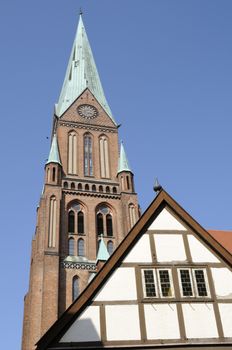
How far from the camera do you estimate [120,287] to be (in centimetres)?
1378

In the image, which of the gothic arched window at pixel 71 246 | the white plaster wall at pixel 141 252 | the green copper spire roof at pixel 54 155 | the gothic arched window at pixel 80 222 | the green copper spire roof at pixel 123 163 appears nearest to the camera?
the white plaster wall at pixel 141 252

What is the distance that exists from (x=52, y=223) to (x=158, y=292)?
29048mm

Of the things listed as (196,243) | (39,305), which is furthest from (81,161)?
(196,243)

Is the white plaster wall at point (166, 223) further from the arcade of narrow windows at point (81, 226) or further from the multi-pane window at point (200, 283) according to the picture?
the arcade of narrow windows at point (81, 226)

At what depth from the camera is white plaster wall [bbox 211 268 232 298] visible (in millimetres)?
13961

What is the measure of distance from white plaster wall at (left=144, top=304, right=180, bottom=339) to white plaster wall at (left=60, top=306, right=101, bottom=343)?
141 cm

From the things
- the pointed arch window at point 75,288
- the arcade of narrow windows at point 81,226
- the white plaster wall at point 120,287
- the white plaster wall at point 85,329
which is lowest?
the white plaster wall at point 85,329

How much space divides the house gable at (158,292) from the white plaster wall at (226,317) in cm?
3

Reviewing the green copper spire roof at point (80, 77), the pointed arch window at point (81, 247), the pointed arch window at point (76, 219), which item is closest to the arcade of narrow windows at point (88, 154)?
the green copper spire roof at point (80, 77)

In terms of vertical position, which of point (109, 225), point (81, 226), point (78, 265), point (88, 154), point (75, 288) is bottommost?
point (75, 288)

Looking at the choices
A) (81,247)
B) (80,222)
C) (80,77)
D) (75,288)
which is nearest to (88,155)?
(80,222)

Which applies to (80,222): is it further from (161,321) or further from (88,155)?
(161,321)

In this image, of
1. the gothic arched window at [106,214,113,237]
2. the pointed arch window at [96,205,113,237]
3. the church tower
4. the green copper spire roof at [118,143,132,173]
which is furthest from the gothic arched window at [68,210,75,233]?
the green copper spire roof at [118,143,132,173]

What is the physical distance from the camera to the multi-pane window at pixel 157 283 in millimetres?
13852
